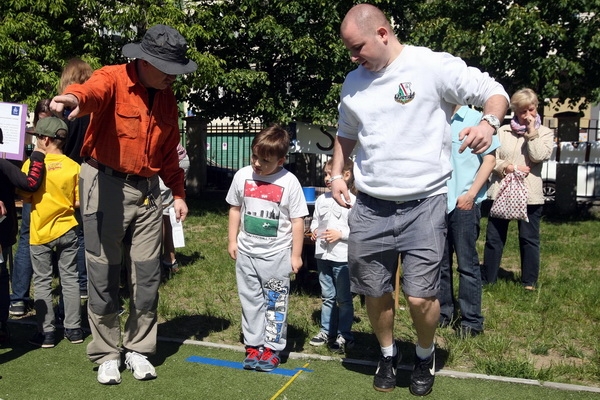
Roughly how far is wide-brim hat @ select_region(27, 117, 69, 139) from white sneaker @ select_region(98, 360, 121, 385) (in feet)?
5.72

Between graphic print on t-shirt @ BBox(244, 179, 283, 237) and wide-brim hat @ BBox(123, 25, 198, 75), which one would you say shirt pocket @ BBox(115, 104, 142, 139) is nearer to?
wide-brim hat @ BBox(123, 25, 198, 75)

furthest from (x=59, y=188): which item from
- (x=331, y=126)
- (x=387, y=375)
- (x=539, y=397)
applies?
(x=331, y=126)

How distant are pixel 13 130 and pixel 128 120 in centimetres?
138

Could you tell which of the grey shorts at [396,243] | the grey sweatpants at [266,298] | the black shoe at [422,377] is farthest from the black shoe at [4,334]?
the black shoe at [422,377]

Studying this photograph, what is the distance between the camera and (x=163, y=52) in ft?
14.5

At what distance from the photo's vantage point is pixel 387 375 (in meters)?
4.48

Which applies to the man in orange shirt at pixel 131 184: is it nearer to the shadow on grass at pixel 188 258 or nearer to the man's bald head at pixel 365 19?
the man's bald head at pixel 365 19

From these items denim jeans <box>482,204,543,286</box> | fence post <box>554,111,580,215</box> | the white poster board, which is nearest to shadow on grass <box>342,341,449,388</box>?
denim jeans <box>482,204,543,286</box>

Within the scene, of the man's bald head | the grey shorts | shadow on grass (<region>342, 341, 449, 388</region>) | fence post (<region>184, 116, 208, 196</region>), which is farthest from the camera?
fence post (<region>184, 116, 208, 196</region>)

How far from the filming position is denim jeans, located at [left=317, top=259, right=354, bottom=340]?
17.5 ft

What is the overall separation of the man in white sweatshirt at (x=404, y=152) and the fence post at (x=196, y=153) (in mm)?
13515

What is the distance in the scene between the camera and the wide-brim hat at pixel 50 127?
532cm

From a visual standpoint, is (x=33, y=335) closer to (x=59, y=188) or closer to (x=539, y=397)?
(x=59, y=188)

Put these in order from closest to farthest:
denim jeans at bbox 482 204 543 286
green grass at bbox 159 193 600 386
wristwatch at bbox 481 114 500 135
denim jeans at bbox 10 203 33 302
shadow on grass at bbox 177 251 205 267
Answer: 1. wristwatch at bbox 481 114 500 135
2. green grass at bbox 159 193 600 386
3. denim jeans at bbox 10 203 33 302
4. denim jeans at bbox 482 204 543 286
5. shadow on grass at bbox 177 251 205 267
